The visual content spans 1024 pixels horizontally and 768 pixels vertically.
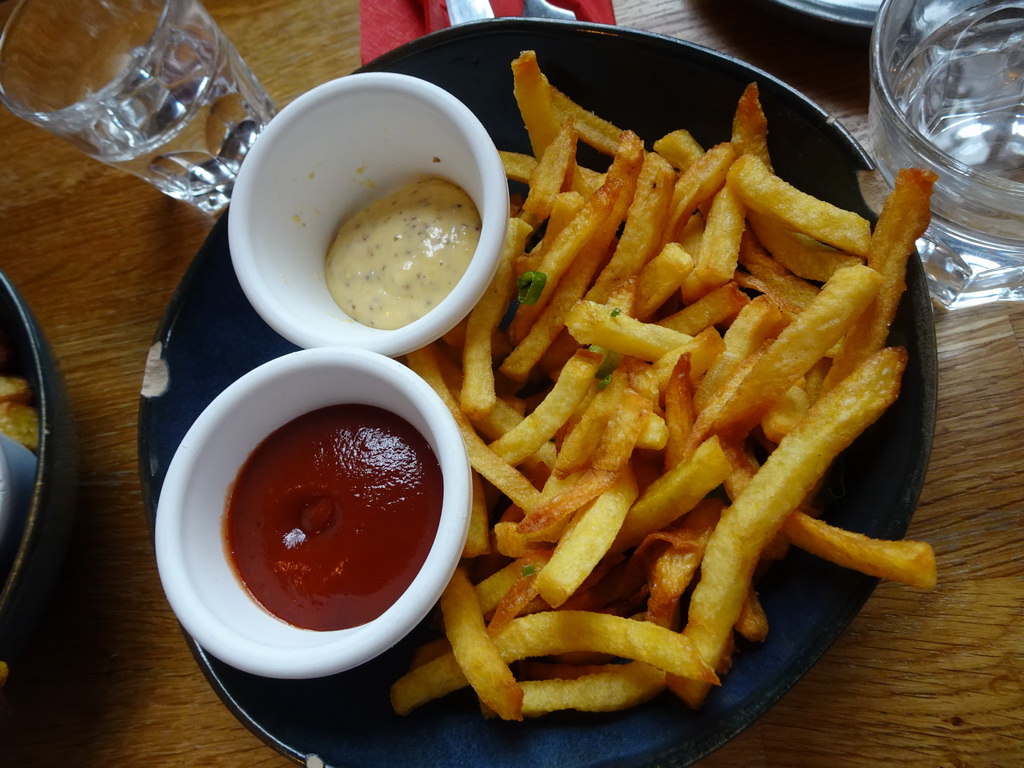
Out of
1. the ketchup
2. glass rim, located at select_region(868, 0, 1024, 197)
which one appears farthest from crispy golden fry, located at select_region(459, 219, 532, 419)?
glass rim, located at select_region(868, 0, 1024, 197)

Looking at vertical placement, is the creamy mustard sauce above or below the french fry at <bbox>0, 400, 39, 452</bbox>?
Result: above

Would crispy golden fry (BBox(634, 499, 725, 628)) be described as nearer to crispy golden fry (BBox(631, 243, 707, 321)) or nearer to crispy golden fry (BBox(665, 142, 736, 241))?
crispy golden fry (BBox(631, 243, 707, 321))

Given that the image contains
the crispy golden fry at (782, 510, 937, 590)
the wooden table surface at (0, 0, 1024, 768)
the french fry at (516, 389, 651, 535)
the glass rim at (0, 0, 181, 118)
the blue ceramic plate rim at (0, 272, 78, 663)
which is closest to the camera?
the crispy golden fry at (782, 510, 937, 590)

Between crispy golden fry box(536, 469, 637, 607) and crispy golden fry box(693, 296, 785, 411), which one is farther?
crispy golden fry box(693, 296, 785, 411)

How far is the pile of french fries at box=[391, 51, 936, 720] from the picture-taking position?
987 mm

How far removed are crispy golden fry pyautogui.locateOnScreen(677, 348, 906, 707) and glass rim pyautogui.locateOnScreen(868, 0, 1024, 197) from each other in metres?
0.31

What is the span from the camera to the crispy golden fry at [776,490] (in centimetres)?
97

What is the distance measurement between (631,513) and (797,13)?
3.33 ft

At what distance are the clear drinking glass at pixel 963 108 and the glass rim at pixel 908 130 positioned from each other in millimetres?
30

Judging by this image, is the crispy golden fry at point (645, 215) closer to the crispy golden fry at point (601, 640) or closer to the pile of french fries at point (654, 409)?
the pile of french fries at point (654, 409)

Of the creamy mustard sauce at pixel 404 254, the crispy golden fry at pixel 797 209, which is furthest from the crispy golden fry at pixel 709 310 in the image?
the creamy mustard sauce at pixel 404 254

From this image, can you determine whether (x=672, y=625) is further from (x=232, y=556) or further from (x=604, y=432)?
(x=232, y=556)

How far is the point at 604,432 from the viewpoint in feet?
3.53

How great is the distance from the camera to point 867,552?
0.94 meters
